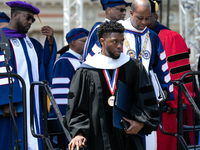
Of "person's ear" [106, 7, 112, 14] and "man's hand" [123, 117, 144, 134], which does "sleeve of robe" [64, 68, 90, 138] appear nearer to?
"man's hand" [123, 117, 144, 134]

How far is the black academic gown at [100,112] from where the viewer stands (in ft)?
10.7

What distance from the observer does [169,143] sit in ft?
15.9

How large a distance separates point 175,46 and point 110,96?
6.54 feet

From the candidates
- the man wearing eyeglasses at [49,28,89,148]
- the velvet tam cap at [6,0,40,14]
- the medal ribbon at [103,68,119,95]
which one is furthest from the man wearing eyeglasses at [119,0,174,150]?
the man wearing eyeglasses at [49,28,89,148]

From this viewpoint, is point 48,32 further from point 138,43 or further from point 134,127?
point 134,127

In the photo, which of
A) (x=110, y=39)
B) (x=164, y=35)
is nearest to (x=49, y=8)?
(x=164, y=35)

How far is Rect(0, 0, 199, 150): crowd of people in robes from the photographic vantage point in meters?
3.27

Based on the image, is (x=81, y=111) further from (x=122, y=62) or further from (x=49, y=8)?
(x=49, y=8)

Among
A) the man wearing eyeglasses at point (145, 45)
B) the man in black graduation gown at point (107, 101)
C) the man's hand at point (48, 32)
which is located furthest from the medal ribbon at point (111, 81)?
the man's hand at point (48, 32)

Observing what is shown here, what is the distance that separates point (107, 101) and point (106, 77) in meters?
0.20

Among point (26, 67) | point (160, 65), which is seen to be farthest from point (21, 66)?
point (160, 65)

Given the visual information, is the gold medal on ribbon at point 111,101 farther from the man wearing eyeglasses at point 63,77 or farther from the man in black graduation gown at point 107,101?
the man wearing eyeglasses at point 63,77

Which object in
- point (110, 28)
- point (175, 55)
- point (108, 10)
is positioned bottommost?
point (175, 55)

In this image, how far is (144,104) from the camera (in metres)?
3.31
